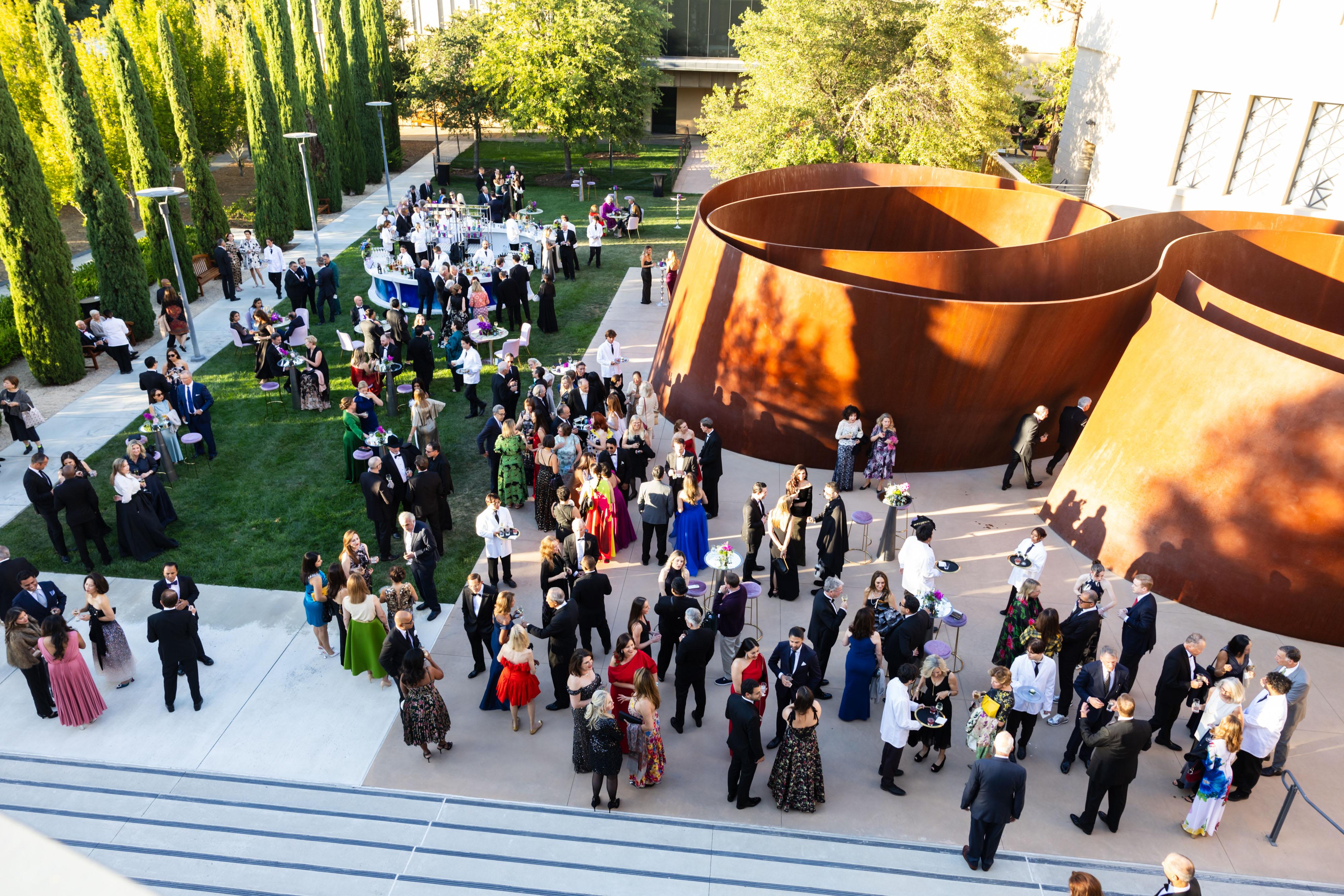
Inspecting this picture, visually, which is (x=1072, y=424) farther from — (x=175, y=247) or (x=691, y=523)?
(x=175, y=247)

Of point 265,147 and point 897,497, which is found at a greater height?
point 265,147

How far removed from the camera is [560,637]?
8812 millimetres

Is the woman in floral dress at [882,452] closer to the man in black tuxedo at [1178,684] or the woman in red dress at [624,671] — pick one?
the man in black tuxedo at [1178,684]

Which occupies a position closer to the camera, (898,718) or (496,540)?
(898,718)

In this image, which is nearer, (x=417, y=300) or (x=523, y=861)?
(x=523, y=861)

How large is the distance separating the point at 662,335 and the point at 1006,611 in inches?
342

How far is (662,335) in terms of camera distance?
1659cm

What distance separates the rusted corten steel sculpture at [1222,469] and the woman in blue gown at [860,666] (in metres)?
4.72

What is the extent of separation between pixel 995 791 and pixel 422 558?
6388mm

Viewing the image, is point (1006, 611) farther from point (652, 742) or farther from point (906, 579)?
point (652, 742)

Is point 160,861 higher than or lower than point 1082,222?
lower

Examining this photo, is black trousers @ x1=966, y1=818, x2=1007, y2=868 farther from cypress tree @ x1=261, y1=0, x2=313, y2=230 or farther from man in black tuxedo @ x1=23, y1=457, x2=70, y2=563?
cypress tree @ x1=261, y1=0, x2=313, y2=230

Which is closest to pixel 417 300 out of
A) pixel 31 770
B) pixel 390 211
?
pixel 390 211

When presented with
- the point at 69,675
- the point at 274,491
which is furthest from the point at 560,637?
the point at 274,491
